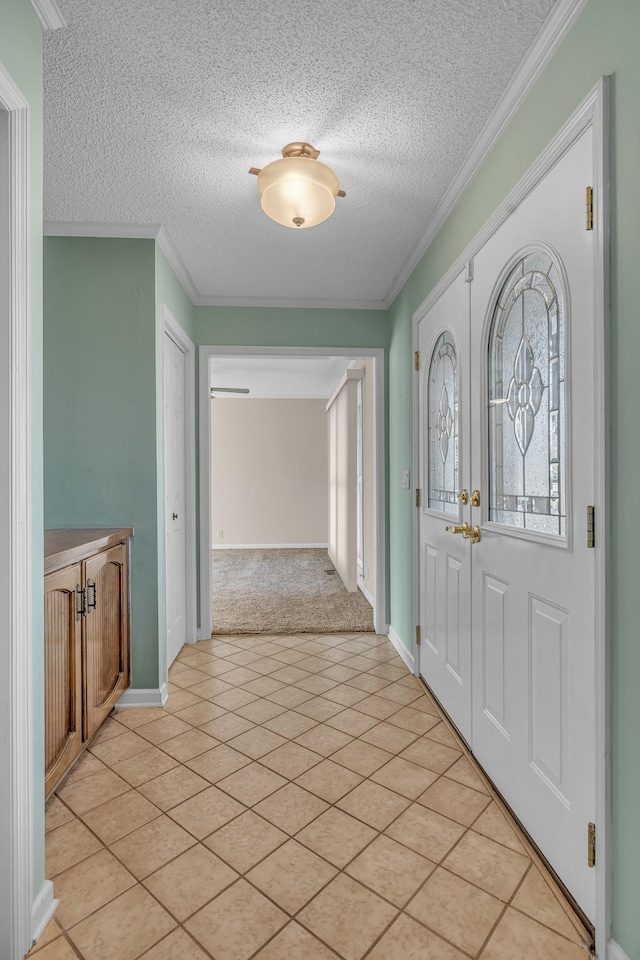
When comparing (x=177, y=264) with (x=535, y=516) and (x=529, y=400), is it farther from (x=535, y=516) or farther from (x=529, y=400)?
(x=535, y=516)

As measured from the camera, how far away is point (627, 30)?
1.16 metres

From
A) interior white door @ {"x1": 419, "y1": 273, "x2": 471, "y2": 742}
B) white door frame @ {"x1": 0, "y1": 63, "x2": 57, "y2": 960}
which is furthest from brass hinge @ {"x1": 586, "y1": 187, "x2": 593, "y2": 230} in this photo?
white door frame @ {"x1": 0, "y1": 63, "x2": 57, "y2": 960}

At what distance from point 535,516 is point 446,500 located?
917 mm

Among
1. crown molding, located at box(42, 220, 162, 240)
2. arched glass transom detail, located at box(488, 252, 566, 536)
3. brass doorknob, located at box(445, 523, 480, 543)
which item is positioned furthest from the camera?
crown molding, located at box(42, 220, 162, 240)

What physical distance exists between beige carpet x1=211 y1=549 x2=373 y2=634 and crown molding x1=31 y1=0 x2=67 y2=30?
11.1ft

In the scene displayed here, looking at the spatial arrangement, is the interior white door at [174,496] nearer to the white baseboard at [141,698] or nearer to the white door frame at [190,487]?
the white door frame at [190,487]

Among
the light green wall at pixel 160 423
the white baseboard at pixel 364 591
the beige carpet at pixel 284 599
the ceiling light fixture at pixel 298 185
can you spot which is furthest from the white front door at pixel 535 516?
the white baseboard at pixel 364 591

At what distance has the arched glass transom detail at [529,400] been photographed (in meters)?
1.52

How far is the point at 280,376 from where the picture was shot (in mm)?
6883

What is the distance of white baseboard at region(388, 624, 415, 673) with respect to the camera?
3107 millimetres

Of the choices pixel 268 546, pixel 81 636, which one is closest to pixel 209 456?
pixel 81 636

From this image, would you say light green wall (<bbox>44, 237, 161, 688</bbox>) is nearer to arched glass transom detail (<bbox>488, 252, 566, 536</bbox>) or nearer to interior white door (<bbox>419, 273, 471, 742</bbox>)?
interior white door (<bbox>419, 273, 471, 742</bbox>)

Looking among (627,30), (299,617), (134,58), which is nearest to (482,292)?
(627,30)

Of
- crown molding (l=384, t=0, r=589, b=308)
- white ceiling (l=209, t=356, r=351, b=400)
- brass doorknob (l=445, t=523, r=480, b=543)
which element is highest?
white ceiling (l=209, t=356, r=351, b=400)
